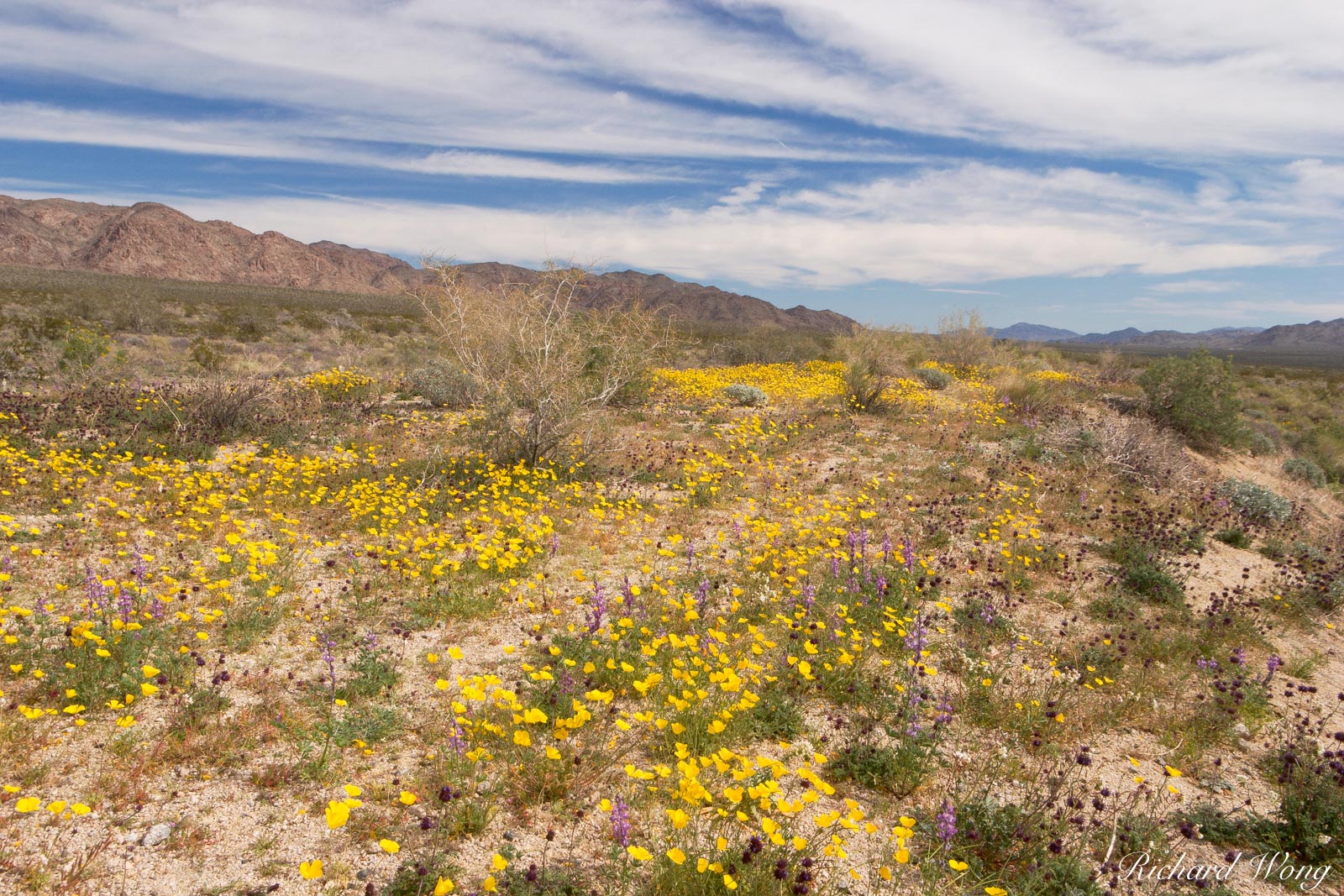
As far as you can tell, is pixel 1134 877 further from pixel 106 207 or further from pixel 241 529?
pixel 106 207

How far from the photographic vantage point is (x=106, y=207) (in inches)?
6462

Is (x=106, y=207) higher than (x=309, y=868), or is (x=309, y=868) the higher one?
(x=106, y=207)

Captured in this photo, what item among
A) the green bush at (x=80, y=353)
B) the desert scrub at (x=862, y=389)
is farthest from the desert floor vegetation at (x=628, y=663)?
the desert scrub at (x=862, y=389)

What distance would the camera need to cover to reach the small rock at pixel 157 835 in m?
2.93

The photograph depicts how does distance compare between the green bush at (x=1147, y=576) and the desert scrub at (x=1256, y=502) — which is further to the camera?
the desert scrub at (x=1256, y=502)

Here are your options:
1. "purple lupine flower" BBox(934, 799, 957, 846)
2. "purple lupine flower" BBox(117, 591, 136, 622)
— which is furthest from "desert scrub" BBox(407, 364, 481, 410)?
"purple lupine flower" BBox(934, 799, 957, 846)

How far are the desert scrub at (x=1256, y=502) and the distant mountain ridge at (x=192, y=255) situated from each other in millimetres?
113470

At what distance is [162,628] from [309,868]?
320 cm

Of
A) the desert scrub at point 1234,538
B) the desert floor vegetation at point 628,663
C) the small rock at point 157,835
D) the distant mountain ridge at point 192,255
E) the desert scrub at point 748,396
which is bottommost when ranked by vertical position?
the small rock at point 157,835

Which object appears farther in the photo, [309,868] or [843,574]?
[843,574]

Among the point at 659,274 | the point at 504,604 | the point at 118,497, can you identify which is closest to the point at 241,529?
the point at 118,497

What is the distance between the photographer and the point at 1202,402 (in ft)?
43.5

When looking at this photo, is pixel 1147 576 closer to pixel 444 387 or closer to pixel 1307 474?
pixel 1307 474

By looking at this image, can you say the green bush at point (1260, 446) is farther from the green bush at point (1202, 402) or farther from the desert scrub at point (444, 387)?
the desert scrub at point (444, 387)
